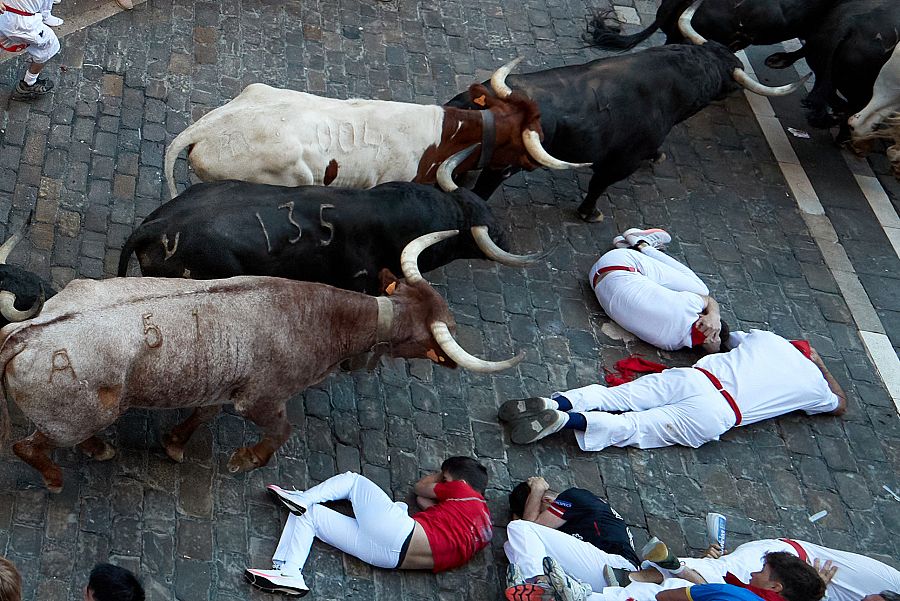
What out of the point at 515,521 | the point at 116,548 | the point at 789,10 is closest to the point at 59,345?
the point at 116,548

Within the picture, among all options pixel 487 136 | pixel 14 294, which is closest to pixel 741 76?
pixel 487 136

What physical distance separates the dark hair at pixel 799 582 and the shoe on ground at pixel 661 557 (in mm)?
564

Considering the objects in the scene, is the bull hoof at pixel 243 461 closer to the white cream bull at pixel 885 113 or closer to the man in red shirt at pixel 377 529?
the man in red shirt at pixel 377 529

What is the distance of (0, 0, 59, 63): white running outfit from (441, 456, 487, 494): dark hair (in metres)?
4.87

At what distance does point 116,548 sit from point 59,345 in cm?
138

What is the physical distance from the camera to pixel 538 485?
21.4 feet

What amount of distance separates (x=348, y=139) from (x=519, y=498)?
2911mm

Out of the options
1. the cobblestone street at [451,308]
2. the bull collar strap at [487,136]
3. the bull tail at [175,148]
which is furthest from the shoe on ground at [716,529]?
the bull tail at [175,148]

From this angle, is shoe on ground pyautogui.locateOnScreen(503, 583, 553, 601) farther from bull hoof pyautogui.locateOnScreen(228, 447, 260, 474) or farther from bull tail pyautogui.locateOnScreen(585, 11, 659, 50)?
bull tail pyautogui.locateOnScreen(585, 11, 659, 50)

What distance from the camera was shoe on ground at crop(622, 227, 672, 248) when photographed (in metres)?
8.62

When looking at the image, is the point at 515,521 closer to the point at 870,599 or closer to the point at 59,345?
the point at 870,599

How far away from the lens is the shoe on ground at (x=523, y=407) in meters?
7.08

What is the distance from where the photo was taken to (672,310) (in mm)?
8000

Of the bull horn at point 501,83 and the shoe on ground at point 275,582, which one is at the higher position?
the bull horn at point 501,83
